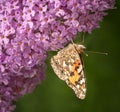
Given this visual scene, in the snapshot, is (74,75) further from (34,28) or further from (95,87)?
(95,87)

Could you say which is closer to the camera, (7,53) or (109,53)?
(7,53)

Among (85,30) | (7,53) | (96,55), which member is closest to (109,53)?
(96,55)

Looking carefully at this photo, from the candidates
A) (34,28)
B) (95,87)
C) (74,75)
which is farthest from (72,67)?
(95,87)

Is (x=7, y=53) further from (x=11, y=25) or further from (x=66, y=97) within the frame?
(x=66, y=97)

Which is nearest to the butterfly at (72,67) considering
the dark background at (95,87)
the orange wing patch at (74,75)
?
the orange wing patch at (74,75)

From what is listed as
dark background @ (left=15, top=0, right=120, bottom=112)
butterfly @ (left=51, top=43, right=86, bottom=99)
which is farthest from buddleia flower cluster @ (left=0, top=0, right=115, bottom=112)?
dark background @ (left=15, top=0, right=120, bottom=112)
